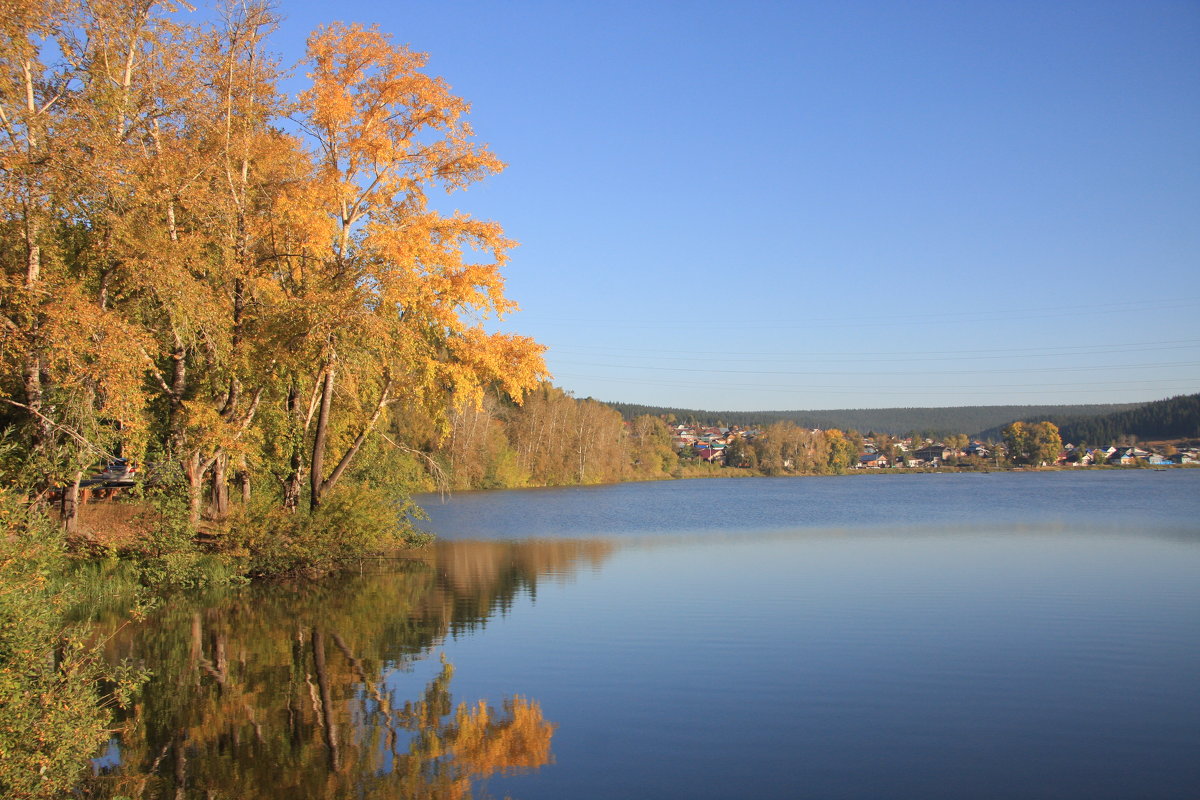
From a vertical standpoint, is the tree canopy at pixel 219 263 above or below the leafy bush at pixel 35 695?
above

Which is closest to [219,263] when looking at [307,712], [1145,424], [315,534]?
[315,534]

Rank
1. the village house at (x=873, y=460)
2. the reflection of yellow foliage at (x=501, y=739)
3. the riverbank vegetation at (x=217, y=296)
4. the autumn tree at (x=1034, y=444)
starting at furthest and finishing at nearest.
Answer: the village house at (x=873, y=460) < the autumn tree at (x=1034, y=444) < the riverbank vegetation at (x=217, y=296) < the reflection of yellow foliage at (x=501, y=739)

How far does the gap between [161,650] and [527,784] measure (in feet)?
24.0

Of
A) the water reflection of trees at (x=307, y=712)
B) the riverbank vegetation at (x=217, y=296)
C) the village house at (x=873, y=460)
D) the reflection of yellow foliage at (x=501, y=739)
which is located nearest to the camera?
the water reflection of trees at (x=307, y=712)

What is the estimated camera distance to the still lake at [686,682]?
8.02 metres

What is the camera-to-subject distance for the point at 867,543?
26141mm

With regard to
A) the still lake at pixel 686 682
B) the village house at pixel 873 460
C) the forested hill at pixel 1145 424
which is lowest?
the still lake at pixel 686 682

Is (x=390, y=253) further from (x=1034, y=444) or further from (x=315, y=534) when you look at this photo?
(x=1034, y=444)

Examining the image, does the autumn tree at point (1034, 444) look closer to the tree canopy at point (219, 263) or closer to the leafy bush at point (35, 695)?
the tree canopy at point (219, 263)

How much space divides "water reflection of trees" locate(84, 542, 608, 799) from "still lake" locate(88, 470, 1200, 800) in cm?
4

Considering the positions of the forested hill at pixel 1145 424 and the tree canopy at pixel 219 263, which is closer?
the tree canopy at pixel 219 263

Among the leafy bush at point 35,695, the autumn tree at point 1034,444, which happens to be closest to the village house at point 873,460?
the autumn tree at point 1034,444

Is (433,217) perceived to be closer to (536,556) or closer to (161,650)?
(536,556)

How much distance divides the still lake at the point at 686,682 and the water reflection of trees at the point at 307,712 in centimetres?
4
